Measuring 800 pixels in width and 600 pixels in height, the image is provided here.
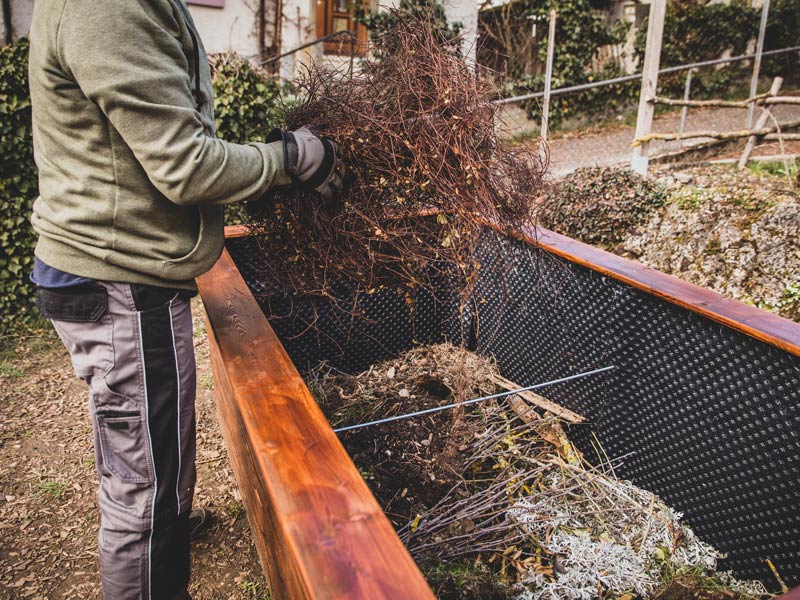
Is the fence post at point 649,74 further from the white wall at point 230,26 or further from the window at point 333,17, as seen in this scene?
the window at point 333,17

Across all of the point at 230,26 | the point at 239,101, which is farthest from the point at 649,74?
the point at 230,26

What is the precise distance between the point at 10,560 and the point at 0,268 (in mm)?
2603

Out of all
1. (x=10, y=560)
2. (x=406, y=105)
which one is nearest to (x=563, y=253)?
(x=406, y=105)

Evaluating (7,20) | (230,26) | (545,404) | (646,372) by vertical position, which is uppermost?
(230,26)

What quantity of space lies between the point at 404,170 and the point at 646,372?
3.72 feet

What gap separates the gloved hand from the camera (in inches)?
62.6

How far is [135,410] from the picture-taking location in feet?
5.00

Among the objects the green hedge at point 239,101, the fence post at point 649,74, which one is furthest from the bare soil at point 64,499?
the fence post at point 649,74

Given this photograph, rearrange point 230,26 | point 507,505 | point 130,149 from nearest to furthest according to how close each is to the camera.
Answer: point 130,149 < point 507,505 < point 230,26

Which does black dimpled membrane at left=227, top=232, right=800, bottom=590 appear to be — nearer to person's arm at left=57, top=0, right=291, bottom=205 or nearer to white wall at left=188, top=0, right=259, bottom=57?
person's arm at left=57, top=0, right=291, bottom=205

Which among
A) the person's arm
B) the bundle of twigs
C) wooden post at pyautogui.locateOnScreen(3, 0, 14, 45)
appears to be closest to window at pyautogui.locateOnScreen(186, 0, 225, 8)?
wooden post at pyautogui.locateOnScreen(3, 0, 14, 45)

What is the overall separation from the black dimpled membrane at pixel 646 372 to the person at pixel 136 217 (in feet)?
2.43

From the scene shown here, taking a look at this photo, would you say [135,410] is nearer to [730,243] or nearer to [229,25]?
[730,243]

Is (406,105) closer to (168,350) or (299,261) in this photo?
(299,261)
